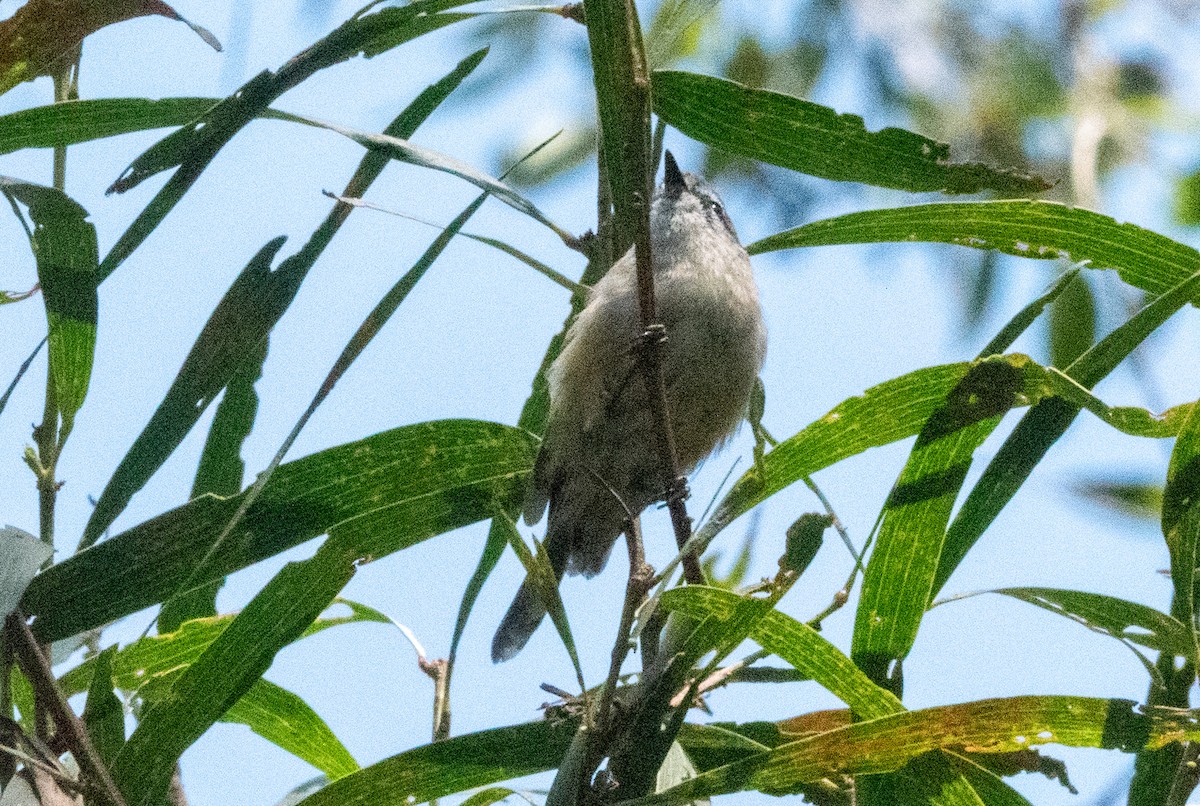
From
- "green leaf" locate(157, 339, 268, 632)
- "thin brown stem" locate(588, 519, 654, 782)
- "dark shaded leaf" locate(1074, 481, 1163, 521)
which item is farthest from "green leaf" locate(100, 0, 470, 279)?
"dark shaded leaf" locate(1074, 481, 1163, 521)

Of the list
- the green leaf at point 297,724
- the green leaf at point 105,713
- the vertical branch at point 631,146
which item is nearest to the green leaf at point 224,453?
the green leaf at point 297,724

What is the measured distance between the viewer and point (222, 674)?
A: 1.65m

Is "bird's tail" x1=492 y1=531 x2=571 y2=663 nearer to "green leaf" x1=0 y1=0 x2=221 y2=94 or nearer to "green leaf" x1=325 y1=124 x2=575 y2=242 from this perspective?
"green leaf" x1=325 y1=124 x2=575 y2=242

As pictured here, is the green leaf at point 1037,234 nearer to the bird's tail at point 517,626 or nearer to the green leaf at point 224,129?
the green leaf at point 224,129

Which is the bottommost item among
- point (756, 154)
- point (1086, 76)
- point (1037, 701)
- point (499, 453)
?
point (1037, 701)

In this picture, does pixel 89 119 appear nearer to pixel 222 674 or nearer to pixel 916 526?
pixel 222 674

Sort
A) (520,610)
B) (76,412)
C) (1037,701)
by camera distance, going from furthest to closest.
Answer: (520,610) < (76,412) < (1037,701)

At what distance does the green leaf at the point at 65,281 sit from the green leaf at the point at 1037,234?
3.93ft

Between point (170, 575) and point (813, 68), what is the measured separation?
5.46ft

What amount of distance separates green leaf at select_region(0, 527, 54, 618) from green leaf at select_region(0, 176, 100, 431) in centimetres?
36

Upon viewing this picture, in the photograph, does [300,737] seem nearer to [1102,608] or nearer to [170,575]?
[170,575]

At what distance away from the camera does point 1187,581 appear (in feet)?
5.75

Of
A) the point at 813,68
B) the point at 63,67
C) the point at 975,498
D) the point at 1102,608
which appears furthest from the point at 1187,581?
the point at 63,67

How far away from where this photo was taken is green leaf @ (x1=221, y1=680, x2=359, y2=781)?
200 cm
